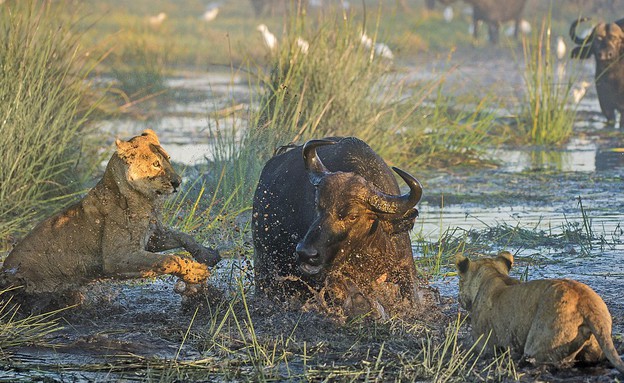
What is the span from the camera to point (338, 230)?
6191 millimetres

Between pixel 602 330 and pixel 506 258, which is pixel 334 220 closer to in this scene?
pixel 506 258

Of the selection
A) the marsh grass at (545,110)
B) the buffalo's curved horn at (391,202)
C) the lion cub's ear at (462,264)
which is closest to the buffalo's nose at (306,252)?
the buffalo's curved horn at (391,202)

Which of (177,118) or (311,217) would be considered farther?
(177,118)

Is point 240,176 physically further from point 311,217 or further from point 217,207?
point 311,217

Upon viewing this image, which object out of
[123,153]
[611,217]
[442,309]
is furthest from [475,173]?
[123,153]

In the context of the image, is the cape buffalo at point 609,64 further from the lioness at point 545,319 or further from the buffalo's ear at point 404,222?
the lioness at point 545,319

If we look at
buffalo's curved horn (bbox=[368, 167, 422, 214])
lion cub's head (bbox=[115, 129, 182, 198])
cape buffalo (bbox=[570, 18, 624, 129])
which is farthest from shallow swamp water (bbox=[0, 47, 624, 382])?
cape buffalo (bbox=[570, 18, 624, 129])

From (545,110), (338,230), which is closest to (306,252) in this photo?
(338,230)

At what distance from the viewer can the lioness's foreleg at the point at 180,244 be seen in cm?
675

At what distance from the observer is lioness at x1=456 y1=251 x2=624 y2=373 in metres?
5.02

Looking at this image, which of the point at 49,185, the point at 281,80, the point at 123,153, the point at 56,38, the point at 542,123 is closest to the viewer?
the point at 123,153

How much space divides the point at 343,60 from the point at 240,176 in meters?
2.07

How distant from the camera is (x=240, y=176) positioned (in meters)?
10.1

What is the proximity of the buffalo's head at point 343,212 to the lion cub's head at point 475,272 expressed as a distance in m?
0.54
